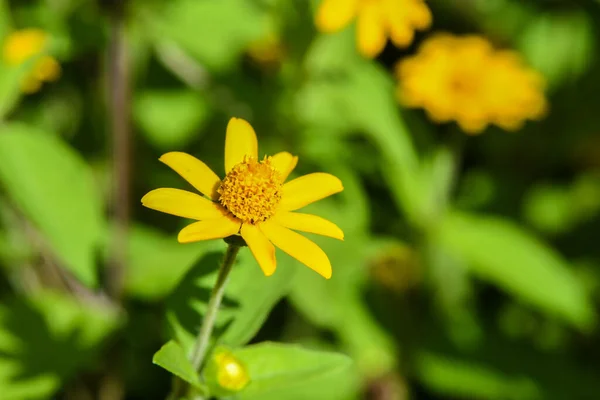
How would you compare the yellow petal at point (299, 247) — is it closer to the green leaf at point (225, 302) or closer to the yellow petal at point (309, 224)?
the yellow petal at point (309, 224)

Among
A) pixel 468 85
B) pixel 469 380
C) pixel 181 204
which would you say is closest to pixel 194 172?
pixel 181 204

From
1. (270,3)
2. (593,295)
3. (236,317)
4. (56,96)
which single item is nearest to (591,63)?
(593,295)

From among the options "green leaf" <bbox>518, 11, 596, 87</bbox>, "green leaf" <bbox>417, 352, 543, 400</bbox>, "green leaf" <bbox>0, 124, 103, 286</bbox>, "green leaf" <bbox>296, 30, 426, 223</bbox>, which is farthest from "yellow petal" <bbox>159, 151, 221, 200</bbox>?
"green leaf" <bbox>518, 11, 596, 87</bbox>

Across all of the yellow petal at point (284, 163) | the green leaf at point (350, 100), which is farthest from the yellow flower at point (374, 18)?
the yellow petal at point (284, 163)

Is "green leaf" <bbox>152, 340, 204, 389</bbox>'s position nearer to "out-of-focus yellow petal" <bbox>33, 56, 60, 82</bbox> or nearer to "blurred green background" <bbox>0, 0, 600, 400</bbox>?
"blurred green background" <bbox>0, 0, 600, 400</bbox>

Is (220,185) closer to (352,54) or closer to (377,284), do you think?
(352,54)

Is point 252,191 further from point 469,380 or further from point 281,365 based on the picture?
point 469,380

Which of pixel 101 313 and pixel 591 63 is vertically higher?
pixel 591 63
